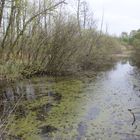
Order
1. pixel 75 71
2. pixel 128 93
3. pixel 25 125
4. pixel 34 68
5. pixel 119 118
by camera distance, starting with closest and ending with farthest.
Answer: pixel 25 125
pixel 119 118
pixel 128 93
pixel 34 68
pixel 75 71

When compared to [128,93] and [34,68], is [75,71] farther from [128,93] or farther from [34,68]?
[128,93]

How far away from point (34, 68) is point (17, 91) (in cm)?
469

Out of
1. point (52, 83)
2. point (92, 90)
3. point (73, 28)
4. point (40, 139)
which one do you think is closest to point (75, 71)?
point (73, 28)

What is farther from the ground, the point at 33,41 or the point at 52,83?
the point at 33,41

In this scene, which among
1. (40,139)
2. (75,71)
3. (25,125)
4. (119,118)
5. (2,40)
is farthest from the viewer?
(75,71)

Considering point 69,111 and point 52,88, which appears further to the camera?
point 52,88

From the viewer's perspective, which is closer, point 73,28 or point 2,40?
point 2,40

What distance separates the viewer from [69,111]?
10656 mm

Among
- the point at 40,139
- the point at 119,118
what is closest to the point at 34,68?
the point at 119,118

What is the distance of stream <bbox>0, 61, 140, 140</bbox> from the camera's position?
322 inches

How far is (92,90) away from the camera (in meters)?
15.2

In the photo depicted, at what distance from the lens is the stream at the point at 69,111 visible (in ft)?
26.9

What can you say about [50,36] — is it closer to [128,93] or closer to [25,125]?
[128,93]

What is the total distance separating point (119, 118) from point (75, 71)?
1185 cm
